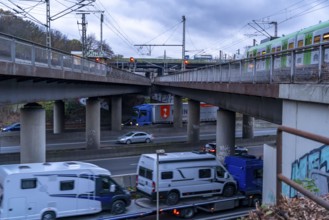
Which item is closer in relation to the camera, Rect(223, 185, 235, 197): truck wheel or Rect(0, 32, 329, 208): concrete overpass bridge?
Rect(0, 32, 329, 208): concrete overpass bridge

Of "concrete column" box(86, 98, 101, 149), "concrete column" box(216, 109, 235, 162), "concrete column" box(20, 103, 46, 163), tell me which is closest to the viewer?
"concrete column" box(20, 103, 46, 163)

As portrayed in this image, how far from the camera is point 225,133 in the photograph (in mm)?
29453

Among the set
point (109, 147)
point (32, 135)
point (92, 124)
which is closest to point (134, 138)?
point (109, 147)

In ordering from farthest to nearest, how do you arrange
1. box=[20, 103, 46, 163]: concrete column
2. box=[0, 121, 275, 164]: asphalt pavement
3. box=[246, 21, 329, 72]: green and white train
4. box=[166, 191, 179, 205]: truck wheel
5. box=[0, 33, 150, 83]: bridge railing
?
box=[0, 121, 275, 164]: asphalt pavement, box=[20, 103, 46, 163]: concrete column, box=[166, 191, 179, 205]: truck wheel, box=[0, 33, 150, 83]: bridge railing, box=[246, 21, 329, 72]: green and white train

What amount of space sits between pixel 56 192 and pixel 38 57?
6.99m

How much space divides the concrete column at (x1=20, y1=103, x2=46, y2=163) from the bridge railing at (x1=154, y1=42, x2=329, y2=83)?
12.0m

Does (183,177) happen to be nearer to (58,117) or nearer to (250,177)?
(250,177)

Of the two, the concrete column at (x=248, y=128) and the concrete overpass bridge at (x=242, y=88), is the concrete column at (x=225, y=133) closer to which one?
the concrete overpass bridge at (x=242, y=88)

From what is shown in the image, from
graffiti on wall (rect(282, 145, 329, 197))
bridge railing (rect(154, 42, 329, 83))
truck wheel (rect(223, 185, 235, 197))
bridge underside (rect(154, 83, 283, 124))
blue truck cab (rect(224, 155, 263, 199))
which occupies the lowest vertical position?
truck wheel (rect(223, 185, 235, 197))

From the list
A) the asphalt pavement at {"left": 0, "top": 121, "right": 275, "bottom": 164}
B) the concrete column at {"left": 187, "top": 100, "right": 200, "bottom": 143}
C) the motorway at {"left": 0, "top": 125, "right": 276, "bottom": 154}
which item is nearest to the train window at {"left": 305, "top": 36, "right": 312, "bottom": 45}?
the asphalt pavement at {"left": 0, "top": 121, "right": 275, "bottom": 164}

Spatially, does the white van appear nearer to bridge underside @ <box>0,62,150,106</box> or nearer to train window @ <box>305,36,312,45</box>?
bridge underside @ <box>0,62,150,106</box>

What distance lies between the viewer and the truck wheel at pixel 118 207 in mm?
16812

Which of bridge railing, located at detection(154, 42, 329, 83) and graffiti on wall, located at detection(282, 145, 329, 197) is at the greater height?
bridge railing, located at detection(154, 42, 329, 83)

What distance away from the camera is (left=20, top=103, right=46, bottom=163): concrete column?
25.6 metres
